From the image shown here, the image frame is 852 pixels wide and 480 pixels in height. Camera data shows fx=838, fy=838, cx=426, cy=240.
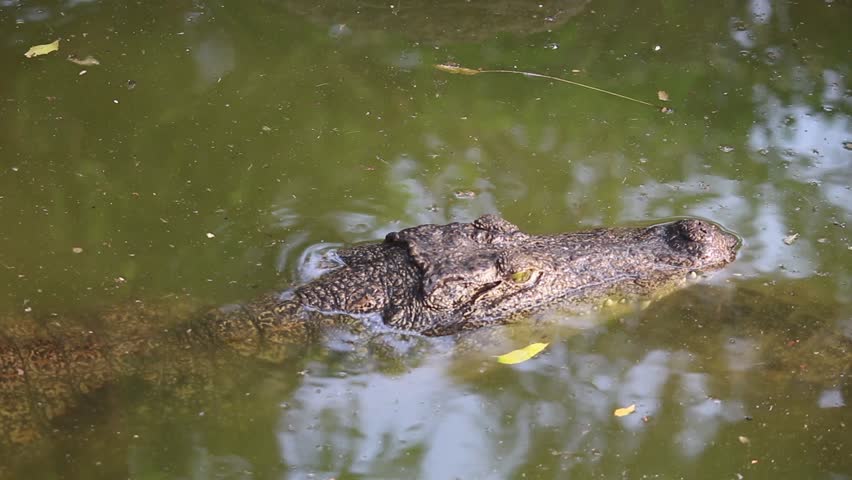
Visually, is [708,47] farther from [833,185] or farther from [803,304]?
[803,304]

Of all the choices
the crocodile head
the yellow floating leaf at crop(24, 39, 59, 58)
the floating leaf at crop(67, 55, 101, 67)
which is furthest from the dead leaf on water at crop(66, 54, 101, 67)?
the crocodile head

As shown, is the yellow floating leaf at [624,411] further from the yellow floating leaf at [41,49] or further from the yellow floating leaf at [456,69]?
the yellow floating leaf at [41,49]

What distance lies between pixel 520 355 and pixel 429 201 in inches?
49.0

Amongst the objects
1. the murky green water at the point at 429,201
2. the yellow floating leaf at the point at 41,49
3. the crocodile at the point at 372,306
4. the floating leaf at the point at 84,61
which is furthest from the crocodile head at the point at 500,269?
the yellow floating leaf at the point at 41,49

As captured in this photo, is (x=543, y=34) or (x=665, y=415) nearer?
(x=665, y=415)

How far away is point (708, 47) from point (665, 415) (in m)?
3.38

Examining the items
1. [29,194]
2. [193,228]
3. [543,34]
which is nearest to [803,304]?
[543,34]

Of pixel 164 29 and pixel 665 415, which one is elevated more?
pixel 164 29

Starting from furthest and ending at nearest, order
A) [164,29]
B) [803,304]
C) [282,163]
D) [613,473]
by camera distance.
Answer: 1. [164,29]
2. [282,163]
3. [803,304]
4. [613,473]

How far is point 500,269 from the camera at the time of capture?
4137 millimetres

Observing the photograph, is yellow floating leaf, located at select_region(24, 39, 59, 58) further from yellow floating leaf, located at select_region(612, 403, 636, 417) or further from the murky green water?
yellow floating leaf, located at select_region(612, 403, 636, 417)

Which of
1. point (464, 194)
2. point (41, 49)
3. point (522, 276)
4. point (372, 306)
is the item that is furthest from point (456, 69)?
point (41, 49)

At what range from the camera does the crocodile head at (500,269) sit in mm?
4117

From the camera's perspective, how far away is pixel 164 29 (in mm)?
6129
